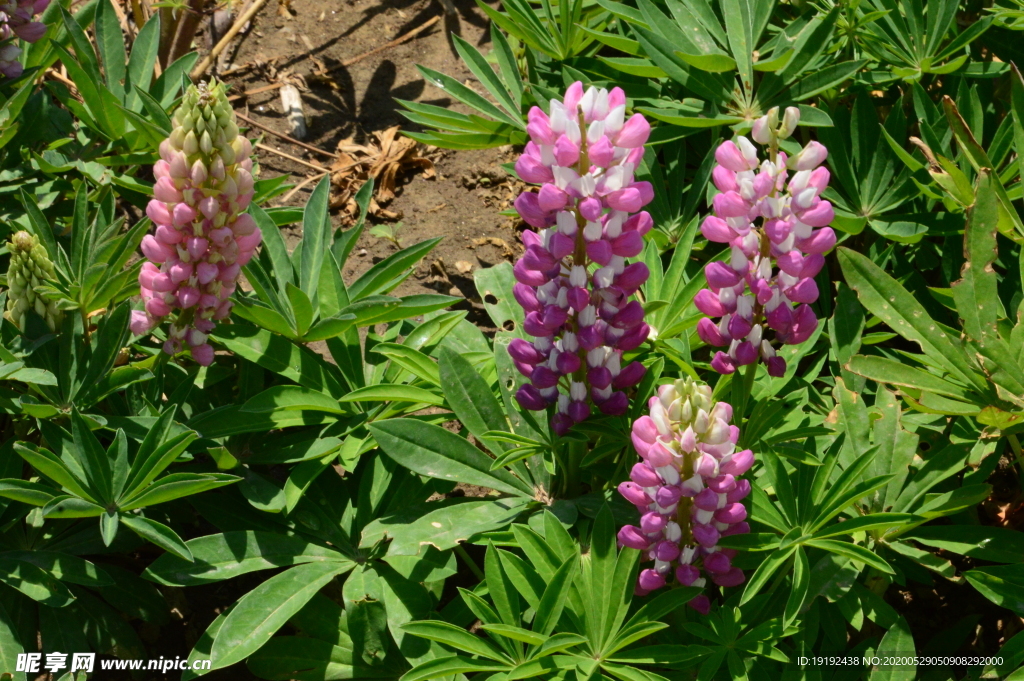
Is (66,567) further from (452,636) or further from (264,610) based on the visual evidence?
(452,636)

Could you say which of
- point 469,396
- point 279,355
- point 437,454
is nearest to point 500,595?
point 437,454

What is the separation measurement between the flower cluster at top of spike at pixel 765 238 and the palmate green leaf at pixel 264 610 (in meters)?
1.17

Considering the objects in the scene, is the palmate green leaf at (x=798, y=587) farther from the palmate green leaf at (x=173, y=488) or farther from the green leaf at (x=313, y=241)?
the green leaf at (x=313, y=241)

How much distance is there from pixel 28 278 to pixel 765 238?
1.84m

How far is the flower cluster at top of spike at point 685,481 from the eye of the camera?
179 centimetres

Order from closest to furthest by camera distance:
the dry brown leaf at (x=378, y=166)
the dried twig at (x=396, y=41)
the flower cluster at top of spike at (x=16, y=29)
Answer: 1. the flower cluster at top of spike at (x=16, y=29)
2. the dry brown leaf at (x=378, y=166)
3. the dried twig at (x=396, y=41)

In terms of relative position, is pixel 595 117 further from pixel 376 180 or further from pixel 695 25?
pixel 376 180

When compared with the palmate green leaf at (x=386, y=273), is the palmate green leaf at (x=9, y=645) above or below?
below

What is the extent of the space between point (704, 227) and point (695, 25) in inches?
54.7

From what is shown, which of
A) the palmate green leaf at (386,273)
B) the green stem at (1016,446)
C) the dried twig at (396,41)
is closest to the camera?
the green stem at (1016,446)

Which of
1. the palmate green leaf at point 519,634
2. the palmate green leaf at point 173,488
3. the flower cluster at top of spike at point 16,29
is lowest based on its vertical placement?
the palmate green leaf at point 519,634

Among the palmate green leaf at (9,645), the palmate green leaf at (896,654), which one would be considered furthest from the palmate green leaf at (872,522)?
the palmate green leaf at (9,645)

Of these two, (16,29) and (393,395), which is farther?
(16,29)

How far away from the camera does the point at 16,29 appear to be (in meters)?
2.87
